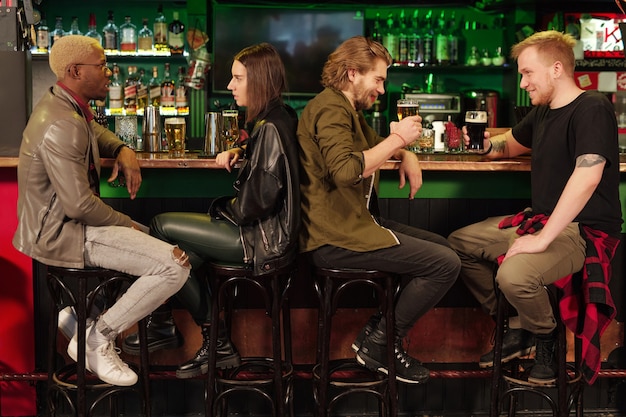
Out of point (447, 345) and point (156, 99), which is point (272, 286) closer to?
point (447, 345)

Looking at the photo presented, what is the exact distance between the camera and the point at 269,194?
114 inches

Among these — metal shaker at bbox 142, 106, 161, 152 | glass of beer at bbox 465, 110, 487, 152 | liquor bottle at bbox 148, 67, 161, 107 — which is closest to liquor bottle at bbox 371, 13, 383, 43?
liquor bottle at bbox 148, 67, 161, 107

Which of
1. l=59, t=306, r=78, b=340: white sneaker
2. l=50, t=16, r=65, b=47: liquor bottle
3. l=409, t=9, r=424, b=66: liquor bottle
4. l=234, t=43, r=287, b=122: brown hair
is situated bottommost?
l=59, t=306, r=78, b=340: white sneaker

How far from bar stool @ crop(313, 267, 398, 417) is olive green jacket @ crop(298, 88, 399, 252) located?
0.34 feet

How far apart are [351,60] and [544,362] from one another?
1265 mm

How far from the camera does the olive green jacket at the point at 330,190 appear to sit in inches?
115

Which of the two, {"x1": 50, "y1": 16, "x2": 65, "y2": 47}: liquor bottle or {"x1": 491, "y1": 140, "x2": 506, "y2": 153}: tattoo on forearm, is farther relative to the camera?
{"x1": 50, "y1": 16, "x2": 65, "y2": 47}: liquor bottle

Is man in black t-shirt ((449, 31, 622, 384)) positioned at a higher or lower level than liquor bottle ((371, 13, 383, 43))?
lower

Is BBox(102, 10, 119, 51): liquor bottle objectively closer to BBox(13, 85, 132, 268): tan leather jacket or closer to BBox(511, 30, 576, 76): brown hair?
BBox(13, 85, 132, 268): tan leather jacket

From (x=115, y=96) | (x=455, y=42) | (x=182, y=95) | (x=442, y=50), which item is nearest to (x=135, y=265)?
(x=115, y=96)

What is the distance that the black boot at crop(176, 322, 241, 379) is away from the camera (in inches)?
123

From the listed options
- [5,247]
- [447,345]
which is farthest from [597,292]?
[5,247]

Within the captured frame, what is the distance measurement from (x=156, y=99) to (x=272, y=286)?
381 centimetres

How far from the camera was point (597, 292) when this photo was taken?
298 centimetres
